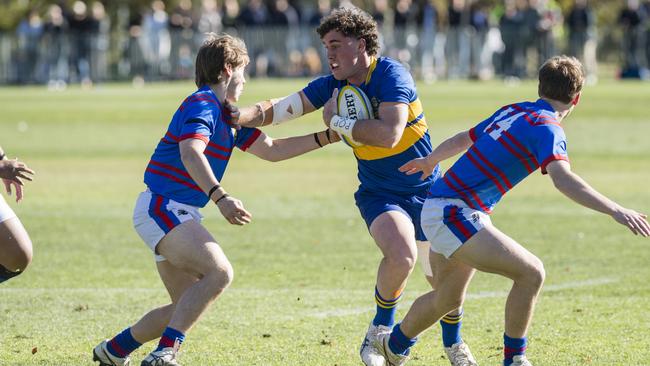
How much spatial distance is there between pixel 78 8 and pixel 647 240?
27.8 m

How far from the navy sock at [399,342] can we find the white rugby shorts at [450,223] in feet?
2.05

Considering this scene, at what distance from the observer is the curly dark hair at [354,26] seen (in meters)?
7.29

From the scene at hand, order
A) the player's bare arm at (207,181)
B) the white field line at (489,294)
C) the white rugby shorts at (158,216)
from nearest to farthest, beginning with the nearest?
the player's bare arm at (207,181), the white rugby shorts at (158,216), the white field line at (489,294)

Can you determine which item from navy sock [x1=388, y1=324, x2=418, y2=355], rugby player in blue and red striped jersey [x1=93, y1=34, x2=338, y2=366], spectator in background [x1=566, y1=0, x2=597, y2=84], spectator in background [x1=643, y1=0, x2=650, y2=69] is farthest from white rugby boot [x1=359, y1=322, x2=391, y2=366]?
spectator in background [x1=643, y1=0, x2=650, y2=69]

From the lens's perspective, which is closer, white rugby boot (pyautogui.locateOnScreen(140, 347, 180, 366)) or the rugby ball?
white rugby boot (pyautogui.locateOnScreen(140, 347, 180, 366))

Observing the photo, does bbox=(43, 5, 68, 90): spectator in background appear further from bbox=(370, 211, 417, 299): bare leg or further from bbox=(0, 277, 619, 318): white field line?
bbox=(370, 211, 417, 299): bare leg

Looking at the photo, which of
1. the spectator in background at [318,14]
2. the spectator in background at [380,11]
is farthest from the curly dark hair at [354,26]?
the spectator in background at [318,14]

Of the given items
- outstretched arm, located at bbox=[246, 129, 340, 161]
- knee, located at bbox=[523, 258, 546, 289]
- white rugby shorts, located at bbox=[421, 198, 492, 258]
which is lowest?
knee, located at bbox=[523, 258, 546, 289]

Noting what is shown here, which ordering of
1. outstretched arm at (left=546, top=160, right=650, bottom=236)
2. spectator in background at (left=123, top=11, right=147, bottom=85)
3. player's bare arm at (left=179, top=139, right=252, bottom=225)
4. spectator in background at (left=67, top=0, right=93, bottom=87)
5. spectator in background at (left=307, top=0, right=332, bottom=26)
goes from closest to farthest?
outstretched arm at (left=546, top=160, right=650, bottom=236)
player's bare arm at (left=179, top=139, right=252, bottom=225)
spectator in background at (left=307, top=0, right=332, bottom=26)
spectator in background at (left=67, top=0, right=93, bottom=87)
spectator in background at (left=123, top=11, right=147, bottom=85)

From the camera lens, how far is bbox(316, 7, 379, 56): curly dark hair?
23.9 ft

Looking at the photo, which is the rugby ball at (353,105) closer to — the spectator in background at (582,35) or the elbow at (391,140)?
the elbow at (391,140)

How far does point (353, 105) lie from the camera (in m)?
7.25

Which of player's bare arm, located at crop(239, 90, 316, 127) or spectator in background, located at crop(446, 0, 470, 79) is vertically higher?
player's bare arm, located at crop(239, 90, 316, 127)

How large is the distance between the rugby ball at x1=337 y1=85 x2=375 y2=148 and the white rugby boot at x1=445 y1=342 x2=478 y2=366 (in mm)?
1339
